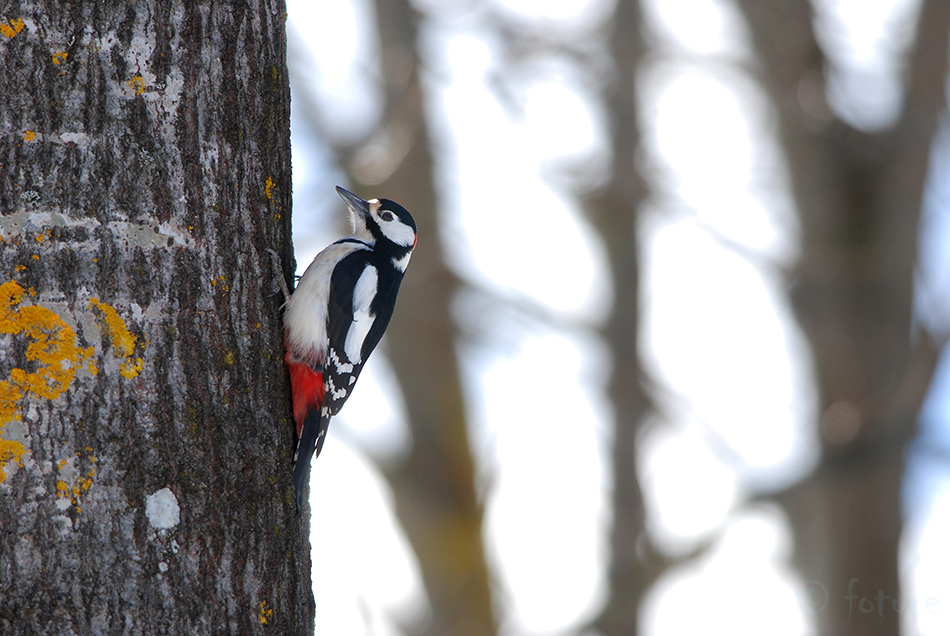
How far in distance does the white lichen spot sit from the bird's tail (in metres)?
0.37

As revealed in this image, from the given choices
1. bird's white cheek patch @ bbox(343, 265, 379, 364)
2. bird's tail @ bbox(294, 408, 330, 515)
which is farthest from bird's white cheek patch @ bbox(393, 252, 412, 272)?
bird's tail @ bbox(294, 408, 330, 515)

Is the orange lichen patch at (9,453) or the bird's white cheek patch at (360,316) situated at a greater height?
the bird's white cheek patch at (360,316)

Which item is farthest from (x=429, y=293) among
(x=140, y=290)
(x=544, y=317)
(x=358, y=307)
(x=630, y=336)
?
(x=140, y=290)

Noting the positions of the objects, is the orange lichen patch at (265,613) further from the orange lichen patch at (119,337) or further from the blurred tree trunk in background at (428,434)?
the blurred tree trunk in background at (428,434)

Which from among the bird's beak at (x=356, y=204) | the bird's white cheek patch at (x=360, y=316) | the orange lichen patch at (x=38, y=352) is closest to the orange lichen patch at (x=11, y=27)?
the orange lichen patch at (x=38, y=352)

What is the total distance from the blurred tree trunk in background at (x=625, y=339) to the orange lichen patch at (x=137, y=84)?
15.4ft

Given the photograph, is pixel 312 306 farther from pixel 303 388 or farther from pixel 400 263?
pixel 400 263

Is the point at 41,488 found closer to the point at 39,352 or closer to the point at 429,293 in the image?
the point at 39,352

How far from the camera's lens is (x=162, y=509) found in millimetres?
1781

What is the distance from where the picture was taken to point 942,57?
5266 mm

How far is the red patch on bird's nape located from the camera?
7.84 feet

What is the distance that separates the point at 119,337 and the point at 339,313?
138 centimetres

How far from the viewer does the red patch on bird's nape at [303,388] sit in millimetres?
2391

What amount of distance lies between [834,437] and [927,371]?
2.11ft
